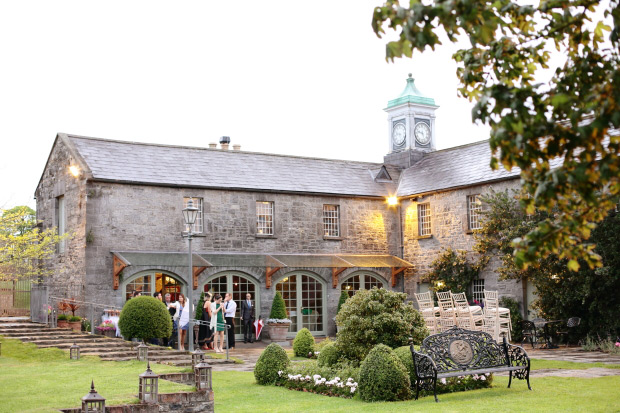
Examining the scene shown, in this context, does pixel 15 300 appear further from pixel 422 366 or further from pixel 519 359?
pixel 519 359

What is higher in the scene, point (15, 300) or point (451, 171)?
point (451, 171)

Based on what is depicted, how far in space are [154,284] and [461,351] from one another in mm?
13210

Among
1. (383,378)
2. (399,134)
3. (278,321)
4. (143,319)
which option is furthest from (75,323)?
(399,134)

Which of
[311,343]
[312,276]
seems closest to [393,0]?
[311,343]

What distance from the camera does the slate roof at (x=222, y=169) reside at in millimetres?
23094

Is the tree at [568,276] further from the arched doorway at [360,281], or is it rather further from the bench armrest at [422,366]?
the bench armrest at [422,366]

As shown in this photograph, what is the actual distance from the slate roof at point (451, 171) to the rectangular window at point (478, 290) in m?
3.27

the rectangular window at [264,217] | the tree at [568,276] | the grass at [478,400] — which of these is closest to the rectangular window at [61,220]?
the rectangular window at [264,217]

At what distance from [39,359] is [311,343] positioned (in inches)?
248

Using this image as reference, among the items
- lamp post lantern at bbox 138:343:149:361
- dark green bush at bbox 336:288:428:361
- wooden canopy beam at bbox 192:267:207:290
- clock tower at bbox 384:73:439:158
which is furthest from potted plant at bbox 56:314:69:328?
clock tower at bbox 384:73:439:158

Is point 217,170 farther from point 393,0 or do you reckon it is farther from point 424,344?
point 393,0

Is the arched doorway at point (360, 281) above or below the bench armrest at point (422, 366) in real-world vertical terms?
above

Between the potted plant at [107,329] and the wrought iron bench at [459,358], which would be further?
the potted plant at [107,329]

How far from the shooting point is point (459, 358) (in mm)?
11547
